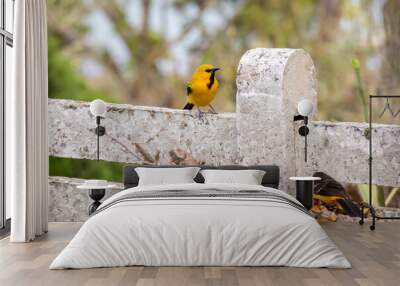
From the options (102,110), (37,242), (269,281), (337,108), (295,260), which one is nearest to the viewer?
(269,281)

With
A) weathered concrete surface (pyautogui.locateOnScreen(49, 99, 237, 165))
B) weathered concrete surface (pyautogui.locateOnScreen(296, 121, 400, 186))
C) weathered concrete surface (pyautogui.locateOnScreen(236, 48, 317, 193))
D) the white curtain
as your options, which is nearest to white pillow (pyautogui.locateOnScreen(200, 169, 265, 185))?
weathered concrete surface (pyautogui.locateOnScreen(236, 48, 317, 193))

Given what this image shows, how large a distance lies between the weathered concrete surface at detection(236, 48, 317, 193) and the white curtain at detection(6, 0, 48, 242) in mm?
2105

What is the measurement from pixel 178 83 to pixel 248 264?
4.34 metres

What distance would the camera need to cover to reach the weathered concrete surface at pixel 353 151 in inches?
258

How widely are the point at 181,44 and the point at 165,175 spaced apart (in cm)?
257

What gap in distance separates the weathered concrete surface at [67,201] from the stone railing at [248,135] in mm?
11

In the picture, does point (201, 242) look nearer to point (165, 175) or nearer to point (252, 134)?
point (165, 175)

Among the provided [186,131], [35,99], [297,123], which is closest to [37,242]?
[35,99]

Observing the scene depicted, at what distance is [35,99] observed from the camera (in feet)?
18.9

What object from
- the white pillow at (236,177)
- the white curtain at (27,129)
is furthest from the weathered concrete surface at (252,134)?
the white curtain at (27,129)

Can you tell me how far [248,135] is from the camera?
21.0 feet

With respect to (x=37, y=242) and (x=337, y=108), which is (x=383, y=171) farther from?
(x=37, y=242)

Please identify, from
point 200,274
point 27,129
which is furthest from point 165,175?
point 200,274

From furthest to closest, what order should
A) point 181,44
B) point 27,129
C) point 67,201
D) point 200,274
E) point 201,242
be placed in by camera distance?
point 181,44
point 67,201
point 27,129
point 201,242
point 200,274
